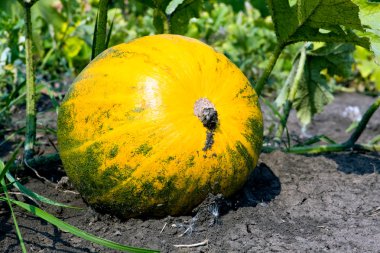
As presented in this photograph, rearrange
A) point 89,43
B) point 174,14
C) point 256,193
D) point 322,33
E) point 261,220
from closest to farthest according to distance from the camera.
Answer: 1. point 261,220
2. point 322,33
3. point 256,193
4. point 174,14
5. point 89,43

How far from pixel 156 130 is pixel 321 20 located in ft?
2.88

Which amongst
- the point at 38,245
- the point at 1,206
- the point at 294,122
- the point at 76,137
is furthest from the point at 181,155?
the point at 294,122

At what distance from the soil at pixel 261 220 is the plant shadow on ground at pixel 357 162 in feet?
0.05

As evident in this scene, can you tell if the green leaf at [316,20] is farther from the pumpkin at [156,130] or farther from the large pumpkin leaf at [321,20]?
the pumpkin at [156,130]

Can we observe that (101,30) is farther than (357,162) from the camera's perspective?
No

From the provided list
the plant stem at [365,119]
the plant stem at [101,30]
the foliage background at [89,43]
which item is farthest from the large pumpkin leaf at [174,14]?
the plant stem at [365,119]

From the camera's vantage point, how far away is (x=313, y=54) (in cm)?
359

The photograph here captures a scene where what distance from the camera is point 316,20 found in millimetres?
2500

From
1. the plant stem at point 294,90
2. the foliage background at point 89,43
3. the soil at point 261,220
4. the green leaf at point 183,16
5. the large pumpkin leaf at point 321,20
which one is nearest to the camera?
the soil at point 261,220

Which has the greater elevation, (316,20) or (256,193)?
(316,20)

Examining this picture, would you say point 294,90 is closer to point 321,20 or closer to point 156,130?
point 321,20

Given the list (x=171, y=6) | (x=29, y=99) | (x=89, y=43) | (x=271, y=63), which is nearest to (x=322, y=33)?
(x=271, y=63)

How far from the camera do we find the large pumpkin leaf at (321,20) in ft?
7.63

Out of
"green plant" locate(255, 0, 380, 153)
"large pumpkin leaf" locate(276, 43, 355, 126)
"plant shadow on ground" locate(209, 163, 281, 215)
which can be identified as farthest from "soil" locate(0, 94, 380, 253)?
"large pumpkin leaf" locate(276, 43, 355, 126)
